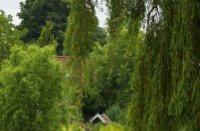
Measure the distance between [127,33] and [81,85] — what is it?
0.75 m

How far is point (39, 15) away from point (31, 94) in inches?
1311

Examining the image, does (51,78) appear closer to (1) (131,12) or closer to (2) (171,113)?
(1) (131,12)

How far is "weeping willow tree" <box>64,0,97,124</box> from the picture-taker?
6.05m

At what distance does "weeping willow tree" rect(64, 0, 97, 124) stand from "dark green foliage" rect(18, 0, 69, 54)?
141 ft

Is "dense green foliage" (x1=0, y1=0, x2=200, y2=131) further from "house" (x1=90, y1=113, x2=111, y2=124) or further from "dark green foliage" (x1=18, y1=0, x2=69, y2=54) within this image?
"dark green foliage" (x1=18, y1=0, x2=69, y2=54)

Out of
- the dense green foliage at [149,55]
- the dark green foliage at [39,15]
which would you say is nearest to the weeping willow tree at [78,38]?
the dense green foliage at [149,55]

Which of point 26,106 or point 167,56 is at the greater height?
point 167,56

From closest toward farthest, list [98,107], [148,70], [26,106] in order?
[148,70] → [26,106] → [98,107]

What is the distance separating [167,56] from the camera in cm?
521

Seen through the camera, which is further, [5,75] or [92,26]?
[5,75]

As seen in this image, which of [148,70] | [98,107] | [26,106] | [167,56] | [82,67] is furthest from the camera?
[98,107]

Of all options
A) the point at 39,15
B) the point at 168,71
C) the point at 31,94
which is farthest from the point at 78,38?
the point at 39,15

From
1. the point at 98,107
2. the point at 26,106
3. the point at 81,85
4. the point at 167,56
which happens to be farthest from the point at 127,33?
the point at 98,107

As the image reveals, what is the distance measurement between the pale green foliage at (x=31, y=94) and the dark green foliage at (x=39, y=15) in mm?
30431
